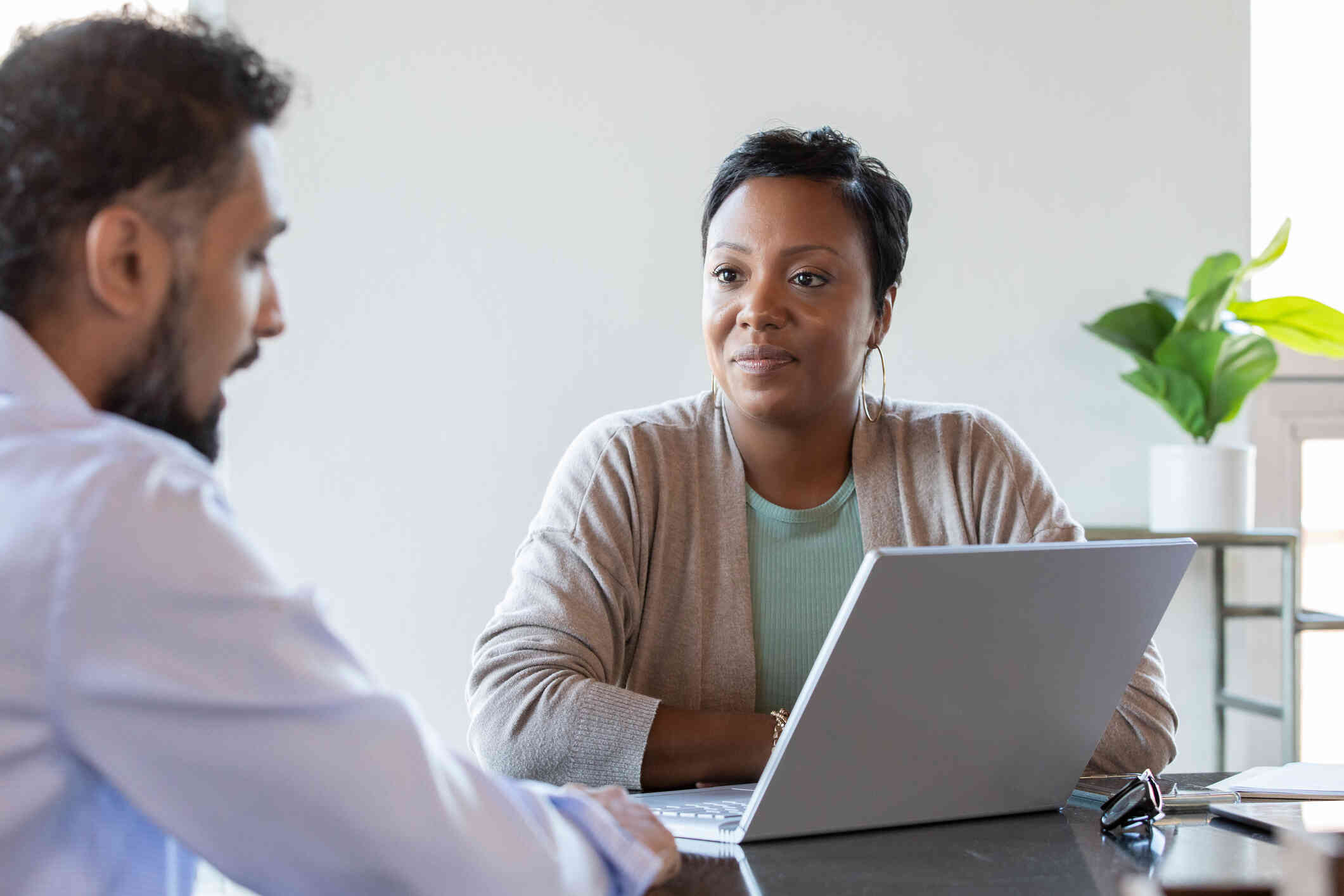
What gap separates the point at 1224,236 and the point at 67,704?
10.2ft

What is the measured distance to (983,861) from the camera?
0.98m

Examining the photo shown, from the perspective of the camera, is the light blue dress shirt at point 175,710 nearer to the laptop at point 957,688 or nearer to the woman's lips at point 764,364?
the laptop at point 957,688

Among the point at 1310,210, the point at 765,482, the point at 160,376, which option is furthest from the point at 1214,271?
the point at 160,376

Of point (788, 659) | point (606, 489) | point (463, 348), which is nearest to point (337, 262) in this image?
point (463, 348)

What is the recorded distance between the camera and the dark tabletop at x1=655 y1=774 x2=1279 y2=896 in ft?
2.97

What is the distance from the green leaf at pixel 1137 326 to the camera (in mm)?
2932

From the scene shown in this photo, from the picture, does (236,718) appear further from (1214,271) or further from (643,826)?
(1214,271)

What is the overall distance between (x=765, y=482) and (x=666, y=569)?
0.19 meters

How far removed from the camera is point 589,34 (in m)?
2.96

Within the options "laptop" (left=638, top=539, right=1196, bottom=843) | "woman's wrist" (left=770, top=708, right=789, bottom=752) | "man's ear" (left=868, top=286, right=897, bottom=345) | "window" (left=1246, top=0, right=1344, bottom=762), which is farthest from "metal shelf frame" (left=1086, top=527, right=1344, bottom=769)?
"laptop" (left=638, top=539, right=1196, bottom=843)

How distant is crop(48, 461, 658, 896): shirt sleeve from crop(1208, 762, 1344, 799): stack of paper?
0.77m

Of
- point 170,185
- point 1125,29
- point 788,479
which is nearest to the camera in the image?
point 170,185

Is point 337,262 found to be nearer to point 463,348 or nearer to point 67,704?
point 463,348

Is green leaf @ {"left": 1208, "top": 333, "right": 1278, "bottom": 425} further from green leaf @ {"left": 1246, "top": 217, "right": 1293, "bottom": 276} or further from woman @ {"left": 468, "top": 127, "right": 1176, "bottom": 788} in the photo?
woman @ {"left": 468, "top": 127, "right": 1176, "bottom": 788}
